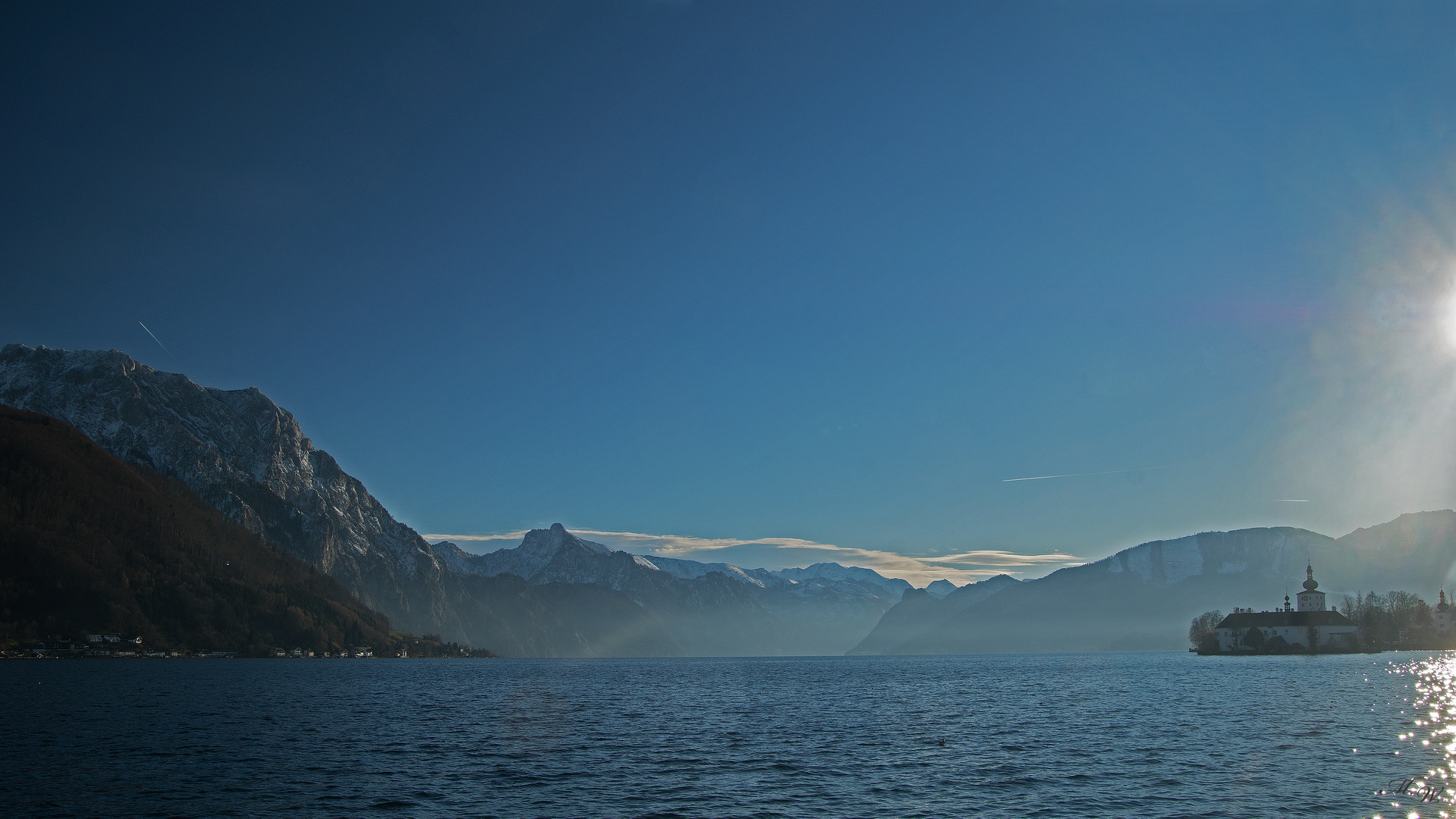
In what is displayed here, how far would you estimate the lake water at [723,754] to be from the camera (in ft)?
143

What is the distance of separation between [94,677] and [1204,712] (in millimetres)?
174726

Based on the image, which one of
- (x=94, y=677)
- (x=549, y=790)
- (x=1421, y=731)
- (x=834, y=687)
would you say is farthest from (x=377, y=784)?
(x=94, y=677)

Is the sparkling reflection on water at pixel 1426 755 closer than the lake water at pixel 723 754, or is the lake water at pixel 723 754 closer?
the sparkling reflection on water at pixel 1426 755

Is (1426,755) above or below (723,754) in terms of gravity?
above

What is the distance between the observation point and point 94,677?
477 ft

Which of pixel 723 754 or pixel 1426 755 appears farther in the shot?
pixel 723 754

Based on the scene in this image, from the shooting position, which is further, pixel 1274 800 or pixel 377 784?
pixel 377 784

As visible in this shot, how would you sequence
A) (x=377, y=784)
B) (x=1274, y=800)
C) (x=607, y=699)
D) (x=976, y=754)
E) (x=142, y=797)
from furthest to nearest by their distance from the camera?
(x=607, y=699)
(x=976, y=754)
(x=377, y=784)
(x=142, y=797)
(x=1274, y=800)

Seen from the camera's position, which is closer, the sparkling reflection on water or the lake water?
the sparkling reflection on water

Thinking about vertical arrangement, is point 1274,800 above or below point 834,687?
above

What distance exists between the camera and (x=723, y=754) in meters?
62.6

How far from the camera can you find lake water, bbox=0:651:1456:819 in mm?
43562

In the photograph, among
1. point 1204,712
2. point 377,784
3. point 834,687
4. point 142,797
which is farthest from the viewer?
point 834,687

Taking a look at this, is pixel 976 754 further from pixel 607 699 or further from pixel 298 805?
pixel 607 699
